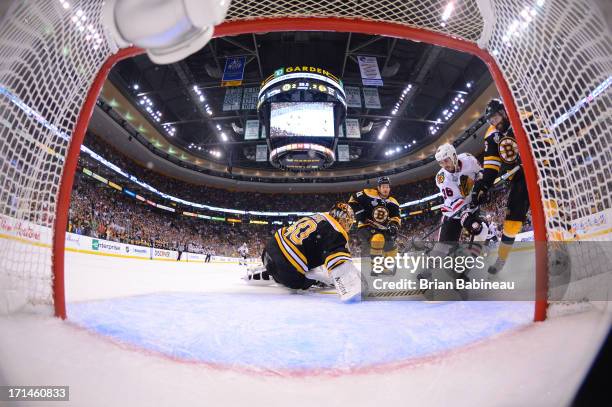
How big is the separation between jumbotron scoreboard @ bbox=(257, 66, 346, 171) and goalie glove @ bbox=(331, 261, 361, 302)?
23.4ft

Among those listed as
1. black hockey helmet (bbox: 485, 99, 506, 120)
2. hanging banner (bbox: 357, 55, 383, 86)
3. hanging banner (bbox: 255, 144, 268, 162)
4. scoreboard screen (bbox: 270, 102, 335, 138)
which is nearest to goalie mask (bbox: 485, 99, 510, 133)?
black hockey helmet (bbox: 485, 99, 506, 120)

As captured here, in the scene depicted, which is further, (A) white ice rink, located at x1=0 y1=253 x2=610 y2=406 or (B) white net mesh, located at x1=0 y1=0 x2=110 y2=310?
(B) white net mesh, located at x1=0 y1=0 x2=110 y2=310

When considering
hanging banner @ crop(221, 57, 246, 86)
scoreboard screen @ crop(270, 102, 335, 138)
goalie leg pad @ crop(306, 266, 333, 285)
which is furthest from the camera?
hanging banner @ crop(221, 57, 246, 86)

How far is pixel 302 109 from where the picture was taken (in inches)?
360

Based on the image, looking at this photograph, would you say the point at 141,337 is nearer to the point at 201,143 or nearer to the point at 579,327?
the point at 579,327

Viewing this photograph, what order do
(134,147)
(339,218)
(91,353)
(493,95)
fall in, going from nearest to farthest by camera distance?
(91,353)
(339,218)
(493,95)
(134,147)

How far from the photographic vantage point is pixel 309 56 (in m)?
12.2

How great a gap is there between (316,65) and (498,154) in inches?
451

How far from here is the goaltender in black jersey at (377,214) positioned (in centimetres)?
440

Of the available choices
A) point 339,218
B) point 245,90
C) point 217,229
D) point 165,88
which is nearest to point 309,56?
point 245,90

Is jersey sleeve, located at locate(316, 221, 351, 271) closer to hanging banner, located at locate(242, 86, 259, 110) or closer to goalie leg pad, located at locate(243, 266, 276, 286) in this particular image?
goalie leg pad, located at locate(243, 266, 276, 286)

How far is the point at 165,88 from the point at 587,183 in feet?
46.0

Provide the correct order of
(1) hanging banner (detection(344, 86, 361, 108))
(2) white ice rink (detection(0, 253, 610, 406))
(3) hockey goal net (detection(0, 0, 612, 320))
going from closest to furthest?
(2) white ice rink (detection(0, 253, 610, 406)) → (3) hockey goal net (detection(0, 0, 612, 320)) → (1) hanging banner (detection(344, 86, 361, 108))

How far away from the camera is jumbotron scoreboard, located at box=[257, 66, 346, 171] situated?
880 cm
